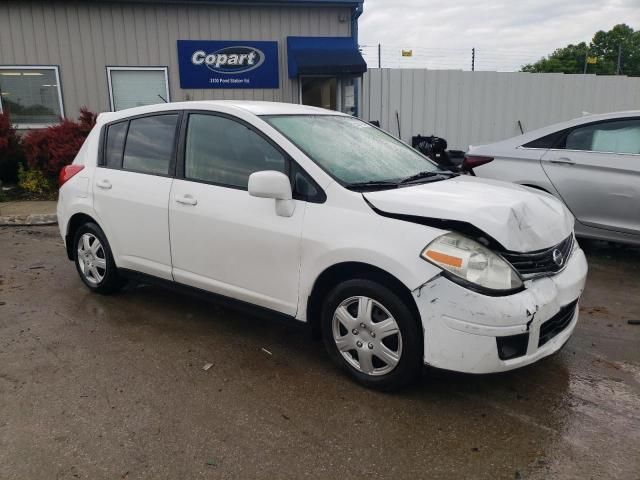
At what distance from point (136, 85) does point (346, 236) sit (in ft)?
31.5

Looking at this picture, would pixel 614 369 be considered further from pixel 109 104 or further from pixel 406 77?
pixel 109 104

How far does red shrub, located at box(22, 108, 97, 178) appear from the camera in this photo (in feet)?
30.6

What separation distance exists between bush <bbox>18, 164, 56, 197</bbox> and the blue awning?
521 centimetres

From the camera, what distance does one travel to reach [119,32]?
10.8 meters

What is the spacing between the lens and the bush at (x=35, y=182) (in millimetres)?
9609

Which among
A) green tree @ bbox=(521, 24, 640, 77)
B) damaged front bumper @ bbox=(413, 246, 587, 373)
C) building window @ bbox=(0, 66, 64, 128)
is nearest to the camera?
damaged front bumper @ bbox=(413, 246, 587, 373)

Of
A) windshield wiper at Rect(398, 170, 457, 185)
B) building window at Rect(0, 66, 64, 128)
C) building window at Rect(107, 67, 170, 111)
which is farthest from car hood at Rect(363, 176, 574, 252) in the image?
building window at Rect(0, 66, 64, 128)

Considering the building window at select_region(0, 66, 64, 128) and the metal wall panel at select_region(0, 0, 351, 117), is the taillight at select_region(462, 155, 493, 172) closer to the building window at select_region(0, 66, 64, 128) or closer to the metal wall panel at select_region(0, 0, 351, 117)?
the metal wall panel at select_region(0, 0, 351, 117)

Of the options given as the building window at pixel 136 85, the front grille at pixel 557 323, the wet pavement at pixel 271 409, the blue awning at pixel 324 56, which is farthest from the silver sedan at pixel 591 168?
the building window at pixel 136 85

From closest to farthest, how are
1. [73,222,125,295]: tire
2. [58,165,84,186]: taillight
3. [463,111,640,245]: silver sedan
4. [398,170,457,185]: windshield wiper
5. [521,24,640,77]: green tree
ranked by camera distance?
[398,170,457,185]: windshield wiper
[73,222,125,295]: tire
[58,165,84,186]: taillight
[463,111,640,245]: silver sedan
[521,24,640,77]: green tree

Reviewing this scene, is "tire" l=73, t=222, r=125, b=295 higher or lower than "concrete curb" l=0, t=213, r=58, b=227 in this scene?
higher

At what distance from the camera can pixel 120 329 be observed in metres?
4.04

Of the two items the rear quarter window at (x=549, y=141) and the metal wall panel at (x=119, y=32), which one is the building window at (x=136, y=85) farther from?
the rear quarter window at (x=549, y=141)

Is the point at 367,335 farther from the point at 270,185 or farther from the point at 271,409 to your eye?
→ the point at 270,185
